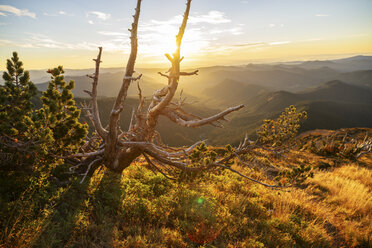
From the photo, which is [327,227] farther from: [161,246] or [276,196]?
[161,246]

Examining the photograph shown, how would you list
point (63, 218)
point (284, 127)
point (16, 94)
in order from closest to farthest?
point (63, 218)
point (16, 94)
point (284, 127)

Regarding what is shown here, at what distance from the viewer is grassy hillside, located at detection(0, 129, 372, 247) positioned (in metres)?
3.08

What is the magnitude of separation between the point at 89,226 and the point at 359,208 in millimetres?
7739

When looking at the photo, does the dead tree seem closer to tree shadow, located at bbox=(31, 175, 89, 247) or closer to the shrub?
tree shadow, located at bbox=(31, 175, 89, 247)

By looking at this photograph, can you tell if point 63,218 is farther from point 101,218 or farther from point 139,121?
point 139,121

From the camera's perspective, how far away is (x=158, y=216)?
13.0 feet

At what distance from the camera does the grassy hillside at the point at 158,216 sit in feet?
10.1

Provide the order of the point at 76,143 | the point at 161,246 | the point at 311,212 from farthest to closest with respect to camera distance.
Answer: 1. the point at 311,212
2. the point at 76,143
3. the point at 161,246

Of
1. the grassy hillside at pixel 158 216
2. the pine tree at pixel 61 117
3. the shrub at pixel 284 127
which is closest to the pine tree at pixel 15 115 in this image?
the pine tree at pixel 61 117

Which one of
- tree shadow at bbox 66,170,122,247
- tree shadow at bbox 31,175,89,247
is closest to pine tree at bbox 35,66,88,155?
tree shadow at bbox 31,175,89,247

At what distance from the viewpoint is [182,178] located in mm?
5816

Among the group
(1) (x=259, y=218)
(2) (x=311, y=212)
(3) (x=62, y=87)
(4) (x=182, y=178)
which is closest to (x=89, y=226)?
(4) (x=182, y=178)

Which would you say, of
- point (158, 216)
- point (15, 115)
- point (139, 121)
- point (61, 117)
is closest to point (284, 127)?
point (139, 121)

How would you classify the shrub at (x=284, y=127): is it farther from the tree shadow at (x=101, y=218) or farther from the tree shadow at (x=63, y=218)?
the tree shadow at (x=63, y=218)
